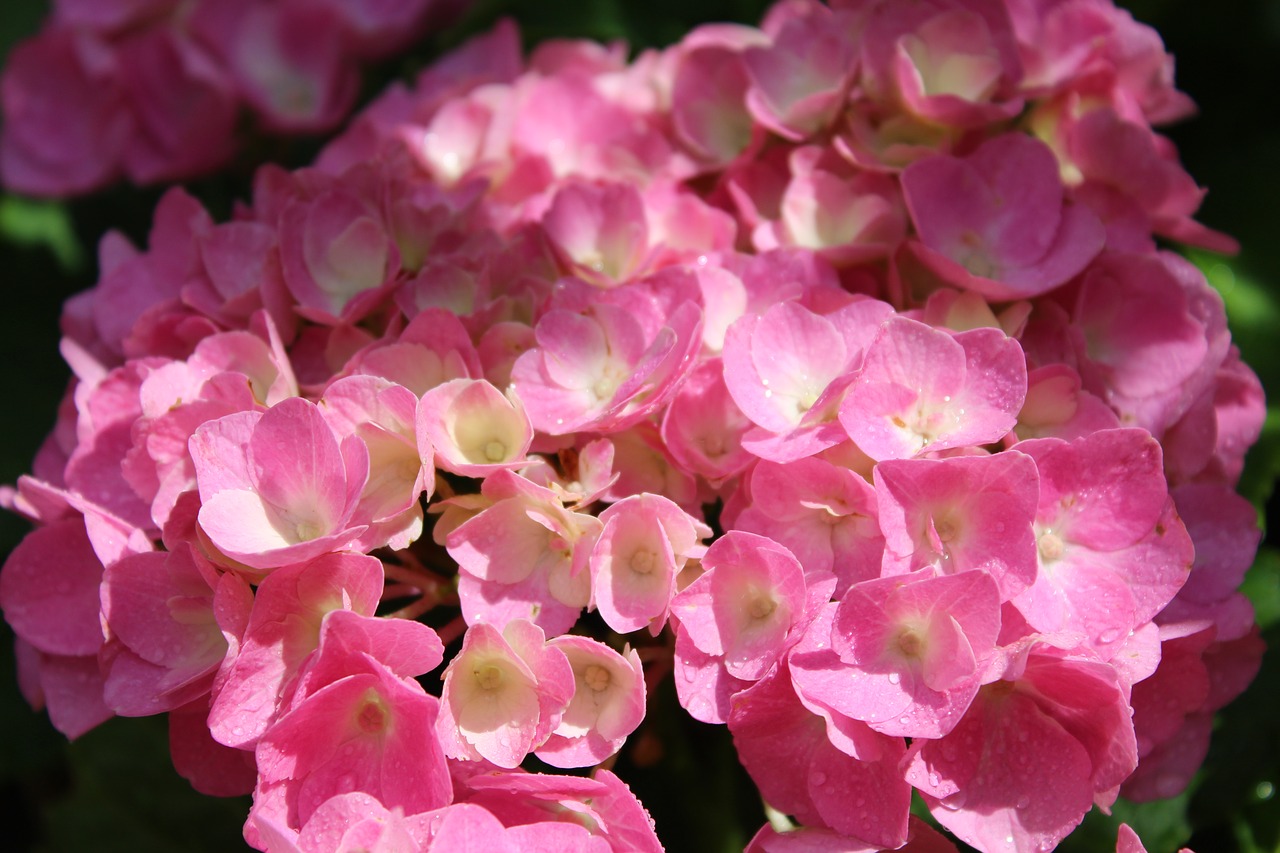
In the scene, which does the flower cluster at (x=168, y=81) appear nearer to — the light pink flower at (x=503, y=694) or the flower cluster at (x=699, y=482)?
the flower cluster at (x=699, y=482)

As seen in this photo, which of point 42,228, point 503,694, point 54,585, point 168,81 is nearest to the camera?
point 503,694

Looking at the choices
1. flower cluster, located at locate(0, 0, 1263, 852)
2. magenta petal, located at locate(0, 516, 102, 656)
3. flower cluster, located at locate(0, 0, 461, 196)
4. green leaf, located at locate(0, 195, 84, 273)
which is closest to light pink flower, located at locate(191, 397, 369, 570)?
flower cluster, located at locate(0, 0, 1263, 852)

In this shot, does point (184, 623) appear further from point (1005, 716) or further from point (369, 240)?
point (1005, 716)

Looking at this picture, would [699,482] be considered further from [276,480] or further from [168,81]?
[168,81]

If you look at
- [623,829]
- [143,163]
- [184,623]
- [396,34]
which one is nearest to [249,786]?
[184,623]

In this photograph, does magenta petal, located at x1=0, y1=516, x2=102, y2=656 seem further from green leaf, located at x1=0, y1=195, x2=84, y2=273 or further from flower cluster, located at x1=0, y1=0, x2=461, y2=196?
green leaf, located at x1=0, y1=195, x2=84, y2=273

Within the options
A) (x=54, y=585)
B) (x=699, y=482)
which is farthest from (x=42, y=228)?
(x=699, y=482)

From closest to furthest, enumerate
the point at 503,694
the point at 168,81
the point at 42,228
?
1. the point at 503,694
2. the point at 168,81
3. the point at 42,228
